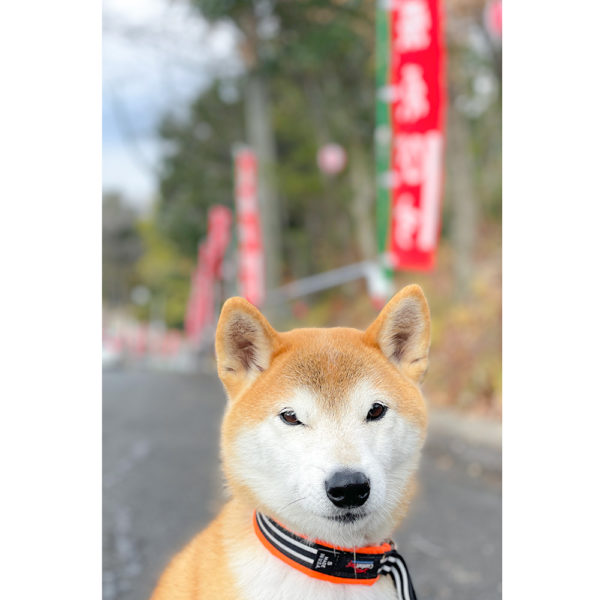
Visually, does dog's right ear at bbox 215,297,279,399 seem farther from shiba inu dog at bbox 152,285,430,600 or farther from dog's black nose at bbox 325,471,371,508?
dog's black nose at bbox 325,471,371,508

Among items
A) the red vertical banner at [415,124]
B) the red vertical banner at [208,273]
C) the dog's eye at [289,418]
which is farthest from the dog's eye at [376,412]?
the red vertical banner at [415,124]

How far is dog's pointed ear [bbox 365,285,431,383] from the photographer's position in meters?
0.94

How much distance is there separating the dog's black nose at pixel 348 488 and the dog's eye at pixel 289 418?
0.12 m

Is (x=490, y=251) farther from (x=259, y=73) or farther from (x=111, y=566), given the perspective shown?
(x=111, y=566)

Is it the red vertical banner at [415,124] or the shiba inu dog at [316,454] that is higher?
the red vertical banner at [415,124]

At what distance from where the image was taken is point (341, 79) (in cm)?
760

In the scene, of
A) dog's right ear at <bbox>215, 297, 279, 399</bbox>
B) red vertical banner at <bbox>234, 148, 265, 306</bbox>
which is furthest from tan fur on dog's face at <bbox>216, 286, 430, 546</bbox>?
red vertical banner at <bbox>234, 148, 265, 306</bbox>

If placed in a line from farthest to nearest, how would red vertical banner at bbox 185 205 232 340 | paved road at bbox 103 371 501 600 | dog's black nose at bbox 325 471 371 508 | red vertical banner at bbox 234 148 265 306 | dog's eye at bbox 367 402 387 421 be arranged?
red vertical banner at bbox 234 148 265 306 → red vertical banner at bbox 185 205 232 340 → paved road at bbox 103 371 501 600 → dog's eye at bbox 367 402 387 421 → dog's black nose at bbox 325 471 371 508

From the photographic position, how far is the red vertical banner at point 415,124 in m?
3.50

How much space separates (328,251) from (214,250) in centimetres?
484

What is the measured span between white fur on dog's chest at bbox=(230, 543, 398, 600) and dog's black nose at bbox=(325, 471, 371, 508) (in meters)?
0.17

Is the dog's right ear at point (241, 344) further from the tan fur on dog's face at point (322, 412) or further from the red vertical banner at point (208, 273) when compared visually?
the red vertical banner at point (208, 273)

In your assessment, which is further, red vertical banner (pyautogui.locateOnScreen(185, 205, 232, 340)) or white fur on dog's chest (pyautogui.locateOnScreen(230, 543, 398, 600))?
red vertical banner (pyautogui.locateOnScreen(185, 205, 232, 340))
